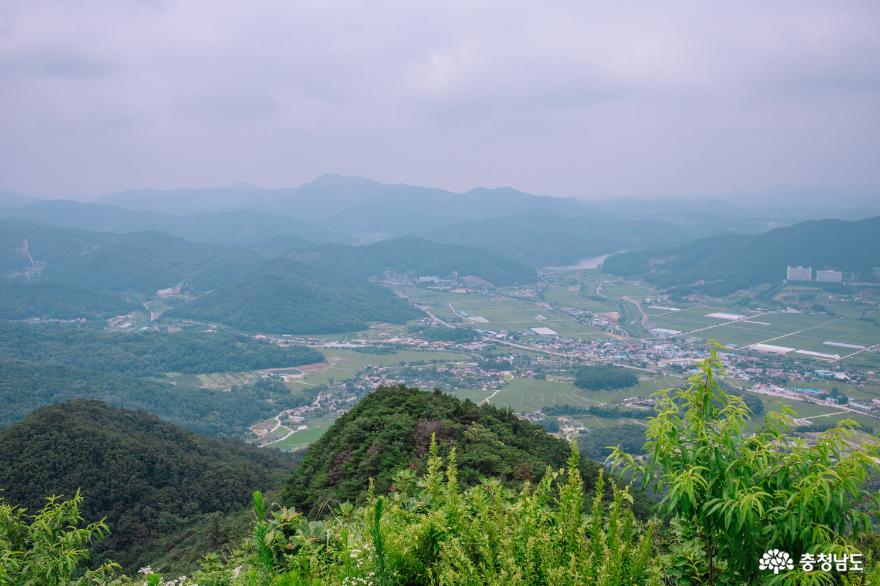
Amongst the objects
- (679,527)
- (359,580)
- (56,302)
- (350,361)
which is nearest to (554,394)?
(350,361)

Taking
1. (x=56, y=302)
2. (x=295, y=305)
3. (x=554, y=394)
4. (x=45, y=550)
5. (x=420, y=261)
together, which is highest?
(x=45, y=550)

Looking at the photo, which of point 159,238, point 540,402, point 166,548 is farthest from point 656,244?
point 166,548

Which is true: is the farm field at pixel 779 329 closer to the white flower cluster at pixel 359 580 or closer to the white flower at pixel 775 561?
the white flower at pixel 775 561

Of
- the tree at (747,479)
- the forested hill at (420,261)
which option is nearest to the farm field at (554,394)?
the tree at (747,479)

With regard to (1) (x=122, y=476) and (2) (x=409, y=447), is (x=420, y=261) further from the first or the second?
(2) (x=409, y=447)

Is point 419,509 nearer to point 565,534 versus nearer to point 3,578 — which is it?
point 565,534
